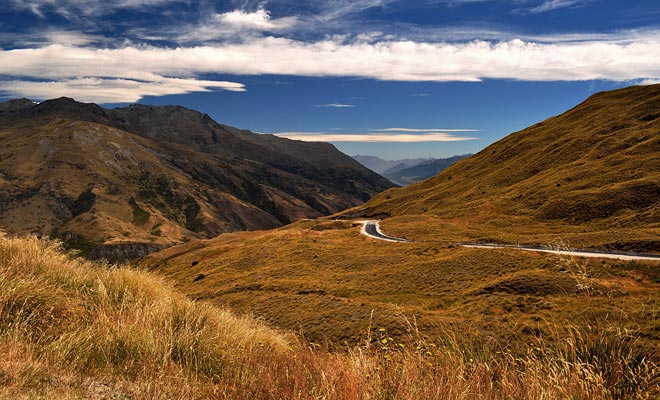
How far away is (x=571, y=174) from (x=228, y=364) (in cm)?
10592

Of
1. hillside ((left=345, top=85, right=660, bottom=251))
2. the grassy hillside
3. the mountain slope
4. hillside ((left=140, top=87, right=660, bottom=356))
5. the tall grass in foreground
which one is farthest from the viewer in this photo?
the mountain slope

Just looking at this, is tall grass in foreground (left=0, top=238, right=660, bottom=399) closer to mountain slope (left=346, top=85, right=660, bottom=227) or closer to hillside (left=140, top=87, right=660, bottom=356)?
hillside (left=140, top=87, right=660, bottom=356)

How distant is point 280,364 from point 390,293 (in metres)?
37.4

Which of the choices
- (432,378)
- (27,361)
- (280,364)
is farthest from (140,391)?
(432,378)

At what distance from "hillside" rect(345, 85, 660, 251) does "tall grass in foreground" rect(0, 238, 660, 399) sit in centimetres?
5073

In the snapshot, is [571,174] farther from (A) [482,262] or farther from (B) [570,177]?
(A) [482,262]

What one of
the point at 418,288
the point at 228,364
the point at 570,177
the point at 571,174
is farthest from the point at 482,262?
the point at 571,174

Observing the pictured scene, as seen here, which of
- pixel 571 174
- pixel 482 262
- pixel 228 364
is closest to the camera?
pixel 228 364

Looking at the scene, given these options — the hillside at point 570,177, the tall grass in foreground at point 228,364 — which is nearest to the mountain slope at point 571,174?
the hillside at point 570,177

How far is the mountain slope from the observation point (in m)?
71.4

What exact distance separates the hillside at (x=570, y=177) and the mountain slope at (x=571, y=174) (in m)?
0.19

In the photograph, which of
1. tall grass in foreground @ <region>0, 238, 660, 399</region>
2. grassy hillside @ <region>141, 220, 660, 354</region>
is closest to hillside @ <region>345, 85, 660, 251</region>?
grassy hillside @ <region>141, 220, 660, 354</region>

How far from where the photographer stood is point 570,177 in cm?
9169

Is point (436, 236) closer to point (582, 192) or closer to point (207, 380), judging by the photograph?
point (582, 192)
